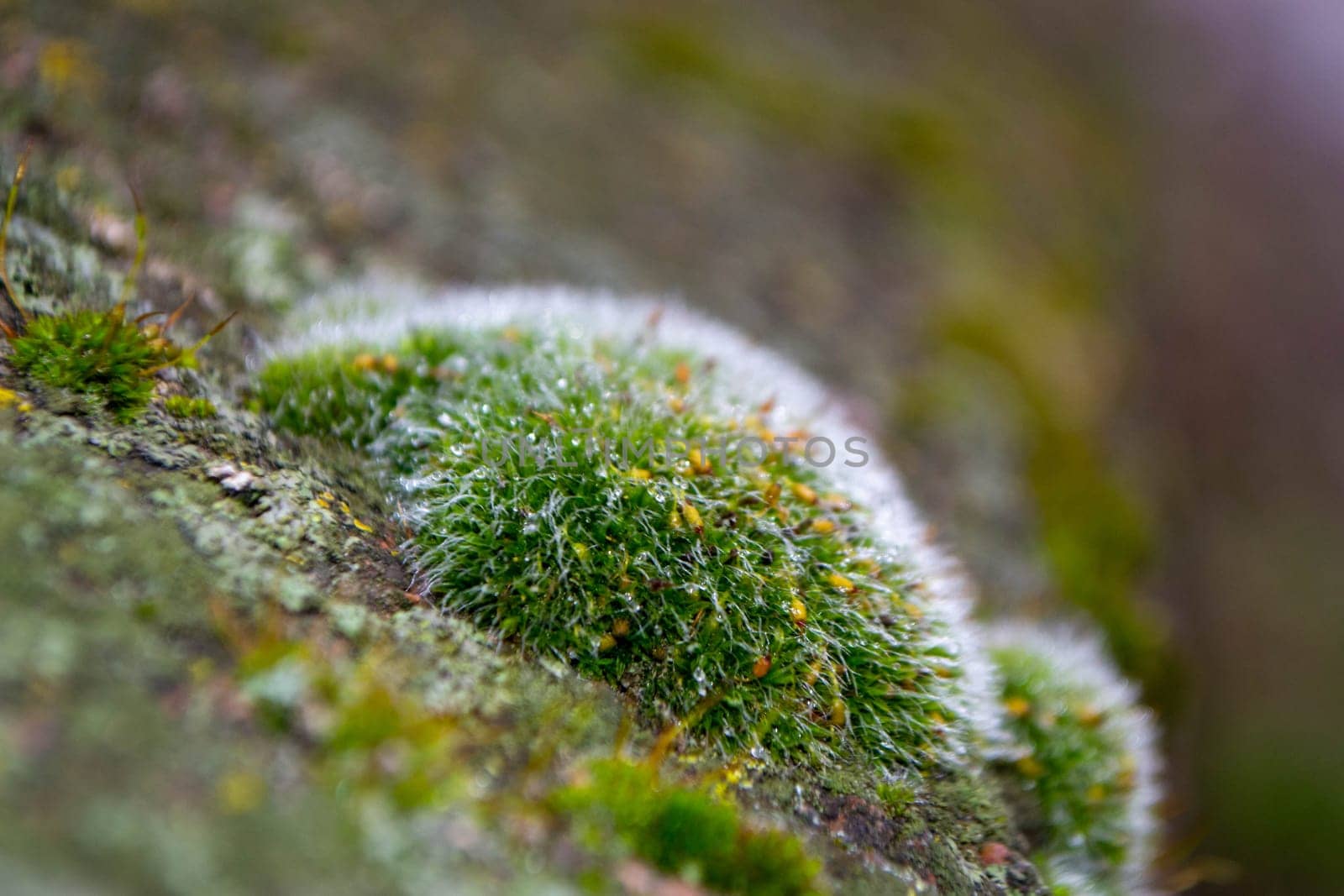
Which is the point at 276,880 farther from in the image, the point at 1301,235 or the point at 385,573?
the point at 1301,235

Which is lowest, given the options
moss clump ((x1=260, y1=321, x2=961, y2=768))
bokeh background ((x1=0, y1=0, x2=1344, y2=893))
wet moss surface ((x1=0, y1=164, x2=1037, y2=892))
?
wet moss surface ((x1=0, y1=164, x2=1037, y2=892))

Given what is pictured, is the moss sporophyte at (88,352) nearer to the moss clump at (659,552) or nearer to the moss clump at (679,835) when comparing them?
the moss clump at (659,552)

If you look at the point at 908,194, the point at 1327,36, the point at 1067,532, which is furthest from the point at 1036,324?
the point at 1327,36

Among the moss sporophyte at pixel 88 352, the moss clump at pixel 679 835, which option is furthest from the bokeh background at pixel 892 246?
the moss clump at pixel 679 835

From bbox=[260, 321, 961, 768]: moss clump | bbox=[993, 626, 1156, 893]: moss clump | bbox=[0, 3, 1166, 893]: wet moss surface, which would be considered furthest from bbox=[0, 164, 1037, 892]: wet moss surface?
bbox=[993, 626, 1156, 893]: moss clump

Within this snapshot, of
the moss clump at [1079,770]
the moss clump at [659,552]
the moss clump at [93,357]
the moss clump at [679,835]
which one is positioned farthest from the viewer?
the moss clump at [1079,770]

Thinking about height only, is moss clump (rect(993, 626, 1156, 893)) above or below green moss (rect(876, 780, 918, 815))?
above

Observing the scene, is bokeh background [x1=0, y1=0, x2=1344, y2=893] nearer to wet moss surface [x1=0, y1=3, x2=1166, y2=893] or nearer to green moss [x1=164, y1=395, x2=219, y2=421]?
wet moss surface [x1=0, y1=3, x2=1166, y2=893]
